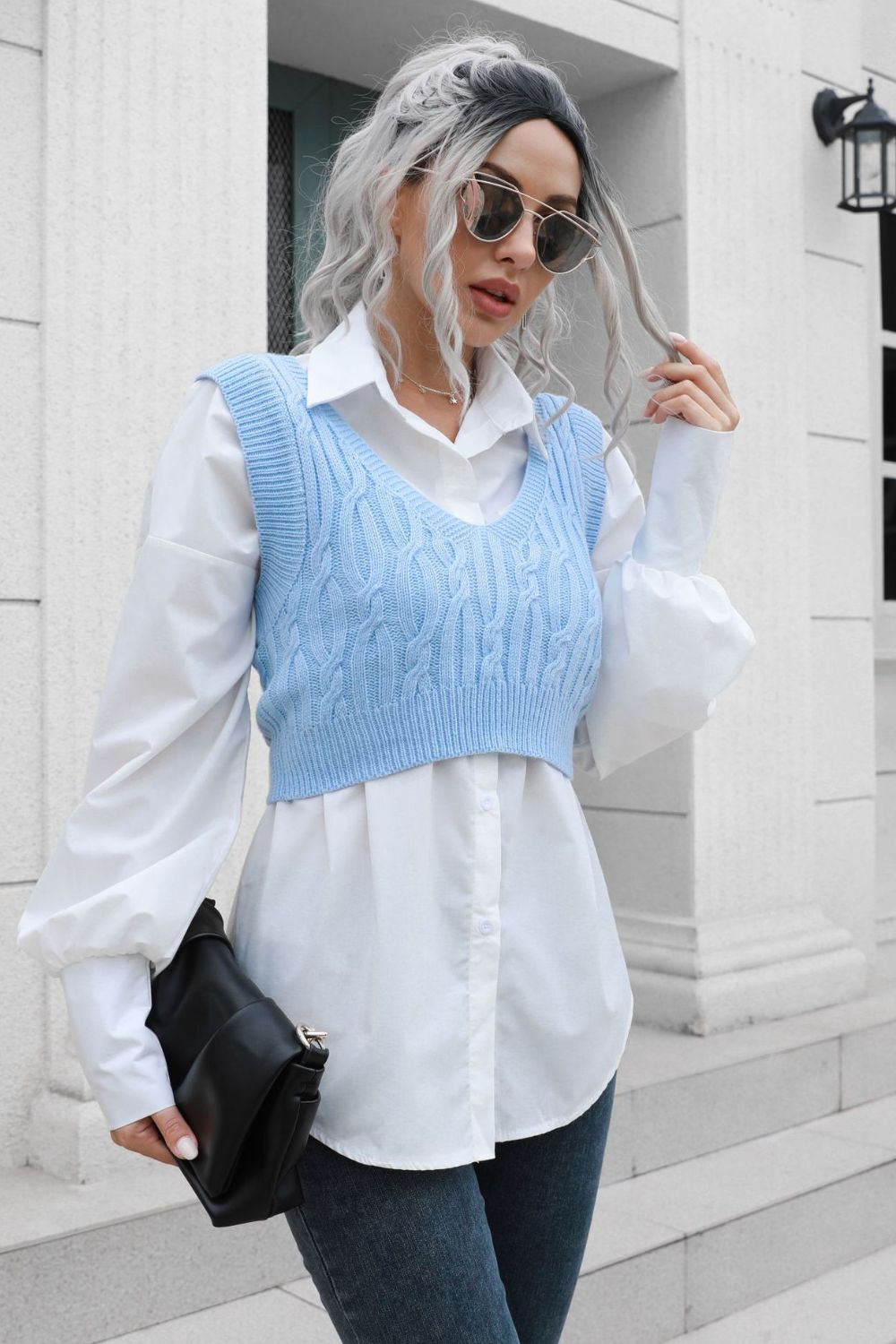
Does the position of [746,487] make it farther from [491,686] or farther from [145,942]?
[145,942]

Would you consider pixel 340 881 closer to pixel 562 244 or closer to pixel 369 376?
pixel 369 376

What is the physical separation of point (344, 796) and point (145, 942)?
0.82 feet

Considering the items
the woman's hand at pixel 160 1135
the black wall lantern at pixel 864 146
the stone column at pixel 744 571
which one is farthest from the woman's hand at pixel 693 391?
the black wall lantern at pixel 864 146

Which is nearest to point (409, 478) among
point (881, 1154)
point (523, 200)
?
point (523, 200)

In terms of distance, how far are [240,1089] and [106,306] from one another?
2133mm

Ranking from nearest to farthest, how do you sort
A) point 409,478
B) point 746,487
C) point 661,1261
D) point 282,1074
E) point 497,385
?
point 282,1074 → point 409,478 → point 497,385 → point 661,1261 → point 746,487

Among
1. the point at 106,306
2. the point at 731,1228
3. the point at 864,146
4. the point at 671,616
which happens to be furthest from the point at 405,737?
the point at 864,146

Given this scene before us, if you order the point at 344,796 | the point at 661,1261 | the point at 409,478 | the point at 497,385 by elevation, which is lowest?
the point at 661,1261

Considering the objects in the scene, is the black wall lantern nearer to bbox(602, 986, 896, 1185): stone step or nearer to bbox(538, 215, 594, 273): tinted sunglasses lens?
bbox(602, 986, 896, 1185): stone step

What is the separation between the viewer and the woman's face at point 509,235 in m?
1.51

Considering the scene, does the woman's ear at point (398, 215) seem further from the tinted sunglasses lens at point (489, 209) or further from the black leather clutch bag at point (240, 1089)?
the black leather clutch bag at point (240, 1089)

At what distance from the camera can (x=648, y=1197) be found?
337cm

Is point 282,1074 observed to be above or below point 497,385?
below

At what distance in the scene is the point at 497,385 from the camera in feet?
5.41
